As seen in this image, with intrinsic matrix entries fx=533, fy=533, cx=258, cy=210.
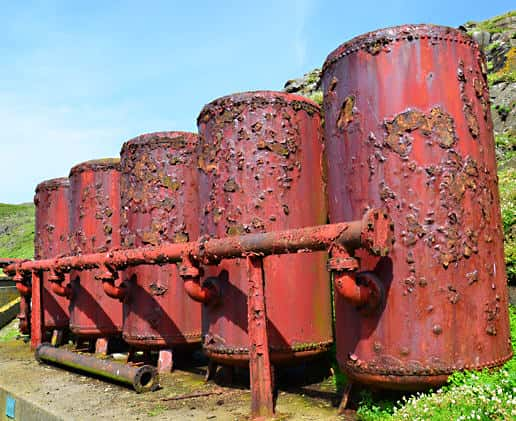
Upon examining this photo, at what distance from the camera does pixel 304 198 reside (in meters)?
6.00

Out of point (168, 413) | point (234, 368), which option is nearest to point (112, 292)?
point (234, 368)

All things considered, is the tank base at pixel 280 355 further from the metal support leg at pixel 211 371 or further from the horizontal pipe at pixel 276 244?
the horizontal pipe at pixel 276 244

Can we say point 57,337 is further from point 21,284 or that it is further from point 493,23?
point 493,23

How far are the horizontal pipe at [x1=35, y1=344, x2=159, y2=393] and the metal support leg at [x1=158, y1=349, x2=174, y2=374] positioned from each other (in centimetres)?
80

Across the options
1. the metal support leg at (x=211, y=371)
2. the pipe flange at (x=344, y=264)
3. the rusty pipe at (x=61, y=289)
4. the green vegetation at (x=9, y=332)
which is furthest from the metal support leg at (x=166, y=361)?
the green vegetation at (x=9, y=332)

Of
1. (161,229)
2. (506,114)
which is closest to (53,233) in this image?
(161,229)

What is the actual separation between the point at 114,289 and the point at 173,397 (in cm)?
211

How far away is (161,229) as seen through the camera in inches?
291

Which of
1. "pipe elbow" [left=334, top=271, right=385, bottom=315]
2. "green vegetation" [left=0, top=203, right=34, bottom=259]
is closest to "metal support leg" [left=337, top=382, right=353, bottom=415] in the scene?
"pipe elbow" [left=334, top=271, right=385, bottom=315]

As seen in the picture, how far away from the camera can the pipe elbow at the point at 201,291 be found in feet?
18.5

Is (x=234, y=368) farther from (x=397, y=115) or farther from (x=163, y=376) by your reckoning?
(x=397, y=115)

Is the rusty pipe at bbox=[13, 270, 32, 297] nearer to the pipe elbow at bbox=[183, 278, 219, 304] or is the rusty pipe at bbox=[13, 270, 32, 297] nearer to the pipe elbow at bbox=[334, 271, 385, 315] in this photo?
the pipe elbow at bbox=[183, 278, 219, 304]

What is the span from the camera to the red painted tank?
10.7 m

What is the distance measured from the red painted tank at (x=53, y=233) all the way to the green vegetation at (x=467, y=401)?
7961mm
